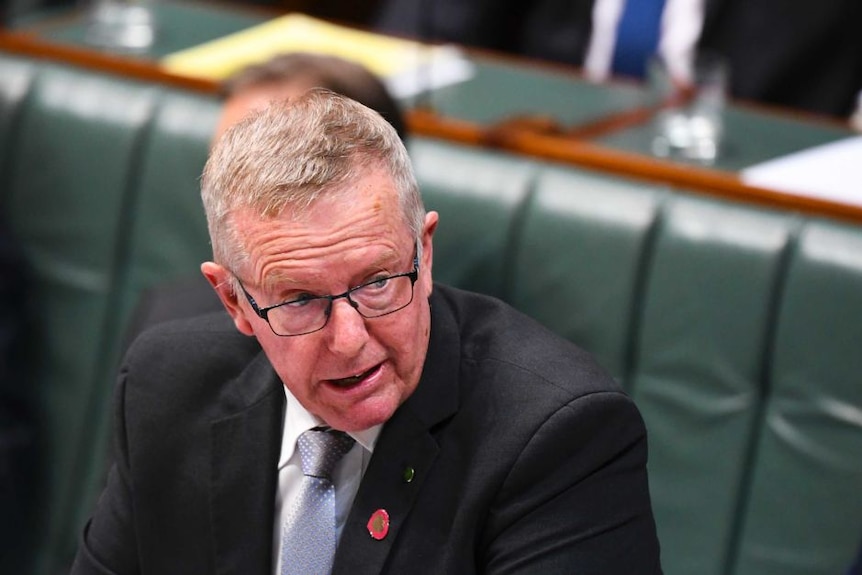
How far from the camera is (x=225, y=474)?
161 centimetres

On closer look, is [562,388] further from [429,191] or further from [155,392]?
[429,191]

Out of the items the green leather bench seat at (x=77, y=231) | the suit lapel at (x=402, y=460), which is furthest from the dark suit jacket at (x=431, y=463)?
the green leather bench seat at (x=77, y=231)

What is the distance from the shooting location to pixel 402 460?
1519 millimetres

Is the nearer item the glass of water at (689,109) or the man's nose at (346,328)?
the man's nose at (346,328)

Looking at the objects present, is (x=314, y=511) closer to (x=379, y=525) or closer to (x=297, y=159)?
(x=379, y=525)

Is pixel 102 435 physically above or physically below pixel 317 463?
below

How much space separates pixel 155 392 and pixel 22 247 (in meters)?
1.21

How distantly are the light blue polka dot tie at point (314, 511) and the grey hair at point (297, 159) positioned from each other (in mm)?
277

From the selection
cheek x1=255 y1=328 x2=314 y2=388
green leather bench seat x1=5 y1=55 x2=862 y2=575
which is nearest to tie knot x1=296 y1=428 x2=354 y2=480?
cheek x1=255 y1=328 x2=314 y2=388

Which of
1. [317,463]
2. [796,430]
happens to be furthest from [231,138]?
[796,430]

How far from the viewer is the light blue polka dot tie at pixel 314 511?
60.9 inches

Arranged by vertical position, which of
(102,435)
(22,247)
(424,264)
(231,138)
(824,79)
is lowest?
(102,435)

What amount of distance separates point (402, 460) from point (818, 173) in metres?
1.12

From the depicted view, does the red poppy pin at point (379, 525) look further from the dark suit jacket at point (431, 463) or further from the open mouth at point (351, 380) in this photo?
the open mouth at point (351, 380)
